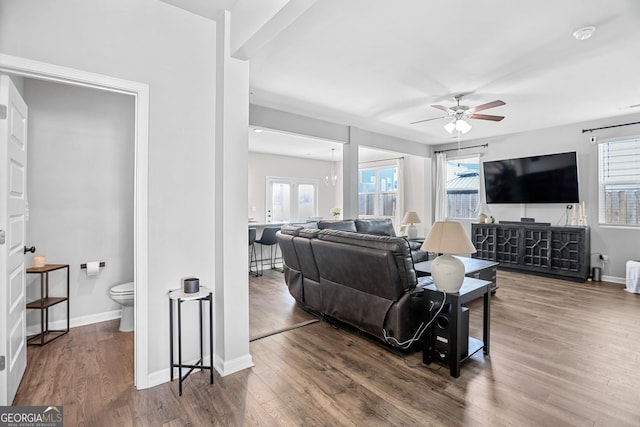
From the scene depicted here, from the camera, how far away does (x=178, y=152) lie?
2344 millimetres

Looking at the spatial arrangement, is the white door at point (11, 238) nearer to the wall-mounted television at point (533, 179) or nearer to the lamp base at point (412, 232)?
the lamp base at point (412, 232)

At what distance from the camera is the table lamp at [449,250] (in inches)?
93.5

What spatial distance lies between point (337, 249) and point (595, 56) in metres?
3.15

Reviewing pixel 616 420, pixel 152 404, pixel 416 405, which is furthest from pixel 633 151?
pixel 152 404

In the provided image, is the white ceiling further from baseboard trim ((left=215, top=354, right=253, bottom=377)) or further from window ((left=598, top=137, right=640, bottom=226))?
baseboard trim ((left=215, top=354, right=253, bottom=377))

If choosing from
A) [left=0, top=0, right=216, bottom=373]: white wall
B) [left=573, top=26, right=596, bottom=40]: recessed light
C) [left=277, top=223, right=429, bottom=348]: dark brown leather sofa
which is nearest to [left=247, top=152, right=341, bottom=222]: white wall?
[left=277, top=223, right=429, bottom=348]: dark brown leather sofa

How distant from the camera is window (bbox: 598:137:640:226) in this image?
5.05m

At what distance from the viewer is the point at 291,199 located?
9.38 m

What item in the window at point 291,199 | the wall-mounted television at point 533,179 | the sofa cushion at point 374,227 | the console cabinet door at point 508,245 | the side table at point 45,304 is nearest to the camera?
the side table at point 45,304

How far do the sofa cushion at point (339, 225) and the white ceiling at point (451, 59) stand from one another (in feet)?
5.82

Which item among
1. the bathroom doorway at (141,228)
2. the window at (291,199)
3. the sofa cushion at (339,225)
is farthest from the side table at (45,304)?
the window at (291,199)

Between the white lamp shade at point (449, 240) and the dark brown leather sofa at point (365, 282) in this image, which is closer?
the white lamp shade at point (449, 240)

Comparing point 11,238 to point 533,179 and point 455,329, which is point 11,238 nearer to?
point 455,329

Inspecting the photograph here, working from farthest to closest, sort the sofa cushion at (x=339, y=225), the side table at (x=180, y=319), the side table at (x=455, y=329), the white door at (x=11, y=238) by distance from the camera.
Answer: the sofa cushion at (x=339, y=225) → the side table at (x=455, y=329) → the side table at (x=180, y=319) → the white door at (x=11, y=238)
